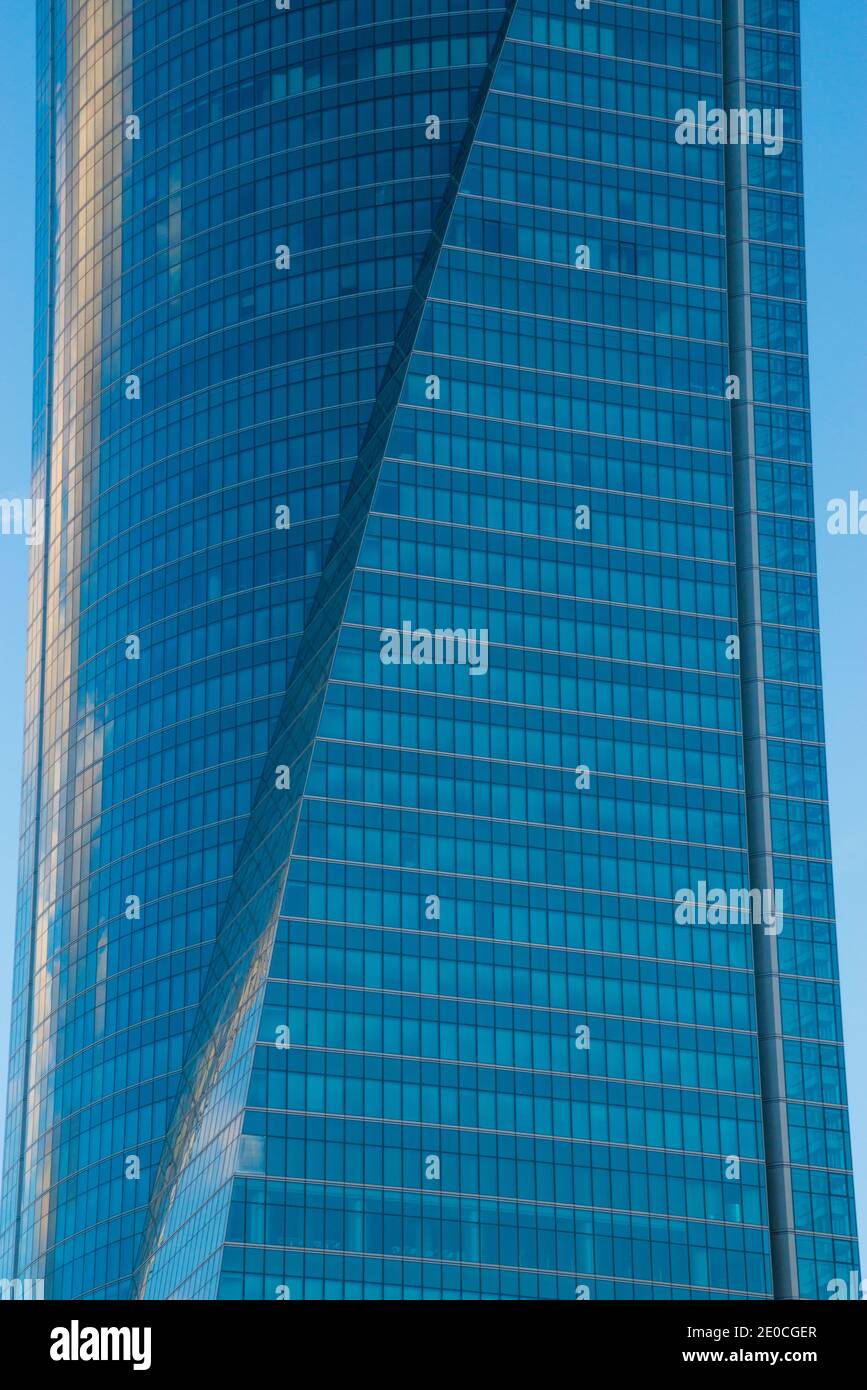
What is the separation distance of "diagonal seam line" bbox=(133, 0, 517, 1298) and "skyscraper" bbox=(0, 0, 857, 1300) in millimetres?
464

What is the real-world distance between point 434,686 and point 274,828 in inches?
477

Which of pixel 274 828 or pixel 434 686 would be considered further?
pixel 434 686

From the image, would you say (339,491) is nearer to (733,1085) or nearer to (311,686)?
(311,686)

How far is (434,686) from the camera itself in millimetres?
146250

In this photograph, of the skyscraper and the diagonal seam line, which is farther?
the diagonal seam line

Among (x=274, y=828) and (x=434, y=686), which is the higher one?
(x=434, y=686)

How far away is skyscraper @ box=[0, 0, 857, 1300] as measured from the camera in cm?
13712

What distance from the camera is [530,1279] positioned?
133750mm

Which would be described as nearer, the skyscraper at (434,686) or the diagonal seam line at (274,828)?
the skyscraper at (434,686)

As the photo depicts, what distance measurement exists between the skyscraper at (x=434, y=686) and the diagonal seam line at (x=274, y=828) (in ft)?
1.52

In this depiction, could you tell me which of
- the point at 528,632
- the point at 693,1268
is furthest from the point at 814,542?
the point at 693,1268

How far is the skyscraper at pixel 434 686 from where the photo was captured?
450 feet

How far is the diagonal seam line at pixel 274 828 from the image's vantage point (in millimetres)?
141875
